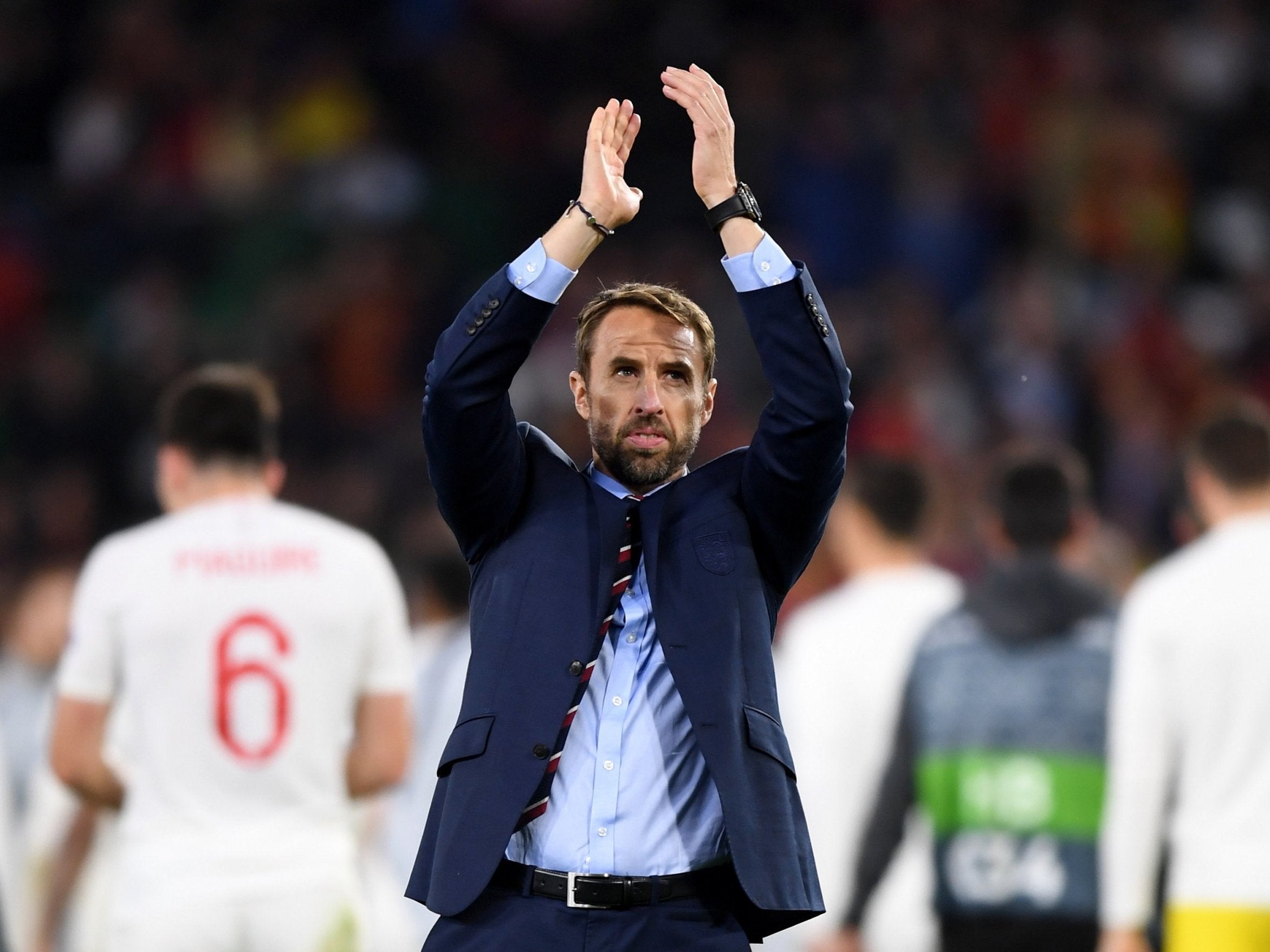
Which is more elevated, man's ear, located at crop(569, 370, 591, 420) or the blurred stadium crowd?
the blurred stadium crowd

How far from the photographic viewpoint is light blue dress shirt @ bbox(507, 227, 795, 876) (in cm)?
365

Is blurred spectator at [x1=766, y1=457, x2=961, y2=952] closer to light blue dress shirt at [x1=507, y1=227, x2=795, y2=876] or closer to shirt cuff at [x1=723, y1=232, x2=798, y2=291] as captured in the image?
light blue dress shirt at [x1=507, y1=227, x2=795, y2=876]

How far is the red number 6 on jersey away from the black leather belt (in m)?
1.90

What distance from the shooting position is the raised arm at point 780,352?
3715 millimetres

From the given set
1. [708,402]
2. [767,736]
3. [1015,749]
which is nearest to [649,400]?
[708,402]

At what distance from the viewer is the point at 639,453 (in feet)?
12.9

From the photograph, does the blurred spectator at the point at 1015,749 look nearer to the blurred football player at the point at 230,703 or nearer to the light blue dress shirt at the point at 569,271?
the blurred football player at the point at 230,703

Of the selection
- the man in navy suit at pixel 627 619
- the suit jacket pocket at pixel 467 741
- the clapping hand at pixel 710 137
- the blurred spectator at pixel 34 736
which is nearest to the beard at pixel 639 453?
the man in navy suit at pixel 627 619

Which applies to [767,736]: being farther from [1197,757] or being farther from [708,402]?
[1197,757]

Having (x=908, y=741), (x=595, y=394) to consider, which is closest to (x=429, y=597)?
(x=908, y=741)

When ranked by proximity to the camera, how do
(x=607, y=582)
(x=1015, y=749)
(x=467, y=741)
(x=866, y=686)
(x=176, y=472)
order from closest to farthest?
(x=467, y=741) → (x=607, y=582) → (x=176, y=472) → (x=1015, y=749) → (x=866, y=686)

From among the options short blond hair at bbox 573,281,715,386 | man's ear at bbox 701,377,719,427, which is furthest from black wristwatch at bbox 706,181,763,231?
man's ear at bbox 701,377,719,427

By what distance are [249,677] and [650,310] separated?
6.59 ft

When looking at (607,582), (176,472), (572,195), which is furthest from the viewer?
(572,195)
